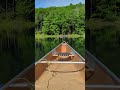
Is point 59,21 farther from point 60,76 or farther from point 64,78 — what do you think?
point 64,78

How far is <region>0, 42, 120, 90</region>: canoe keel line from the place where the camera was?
5.31 feet

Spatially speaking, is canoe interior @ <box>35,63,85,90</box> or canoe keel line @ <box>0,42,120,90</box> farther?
canoe interior @ <box>35,63,85,90</box>

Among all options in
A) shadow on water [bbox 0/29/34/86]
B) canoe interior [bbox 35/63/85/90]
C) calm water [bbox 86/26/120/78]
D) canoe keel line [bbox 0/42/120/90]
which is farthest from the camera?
calm water [bbox 86/26/120/78]

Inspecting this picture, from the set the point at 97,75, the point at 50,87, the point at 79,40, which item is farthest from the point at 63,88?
the point at 79,40

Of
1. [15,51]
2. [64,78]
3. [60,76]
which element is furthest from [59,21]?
[64,78]

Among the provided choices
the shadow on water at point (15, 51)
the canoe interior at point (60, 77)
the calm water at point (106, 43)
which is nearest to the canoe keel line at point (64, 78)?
the canoe interior at point (60, 77)

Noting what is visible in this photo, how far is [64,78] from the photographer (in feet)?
7.04

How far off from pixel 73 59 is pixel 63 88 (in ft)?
4.84

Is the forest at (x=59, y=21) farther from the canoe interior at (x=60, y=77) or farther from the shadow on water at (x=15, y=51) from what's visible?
the canoe interior at (x=60, y=77)

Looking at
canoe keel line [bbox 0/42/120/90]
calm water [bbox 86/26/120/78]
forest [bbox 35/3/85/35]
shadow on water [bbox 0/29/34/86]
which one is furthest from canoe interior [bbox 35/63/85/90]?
forest [bbox 35/3/85/35]

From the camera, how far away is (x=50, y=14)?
9680 mm

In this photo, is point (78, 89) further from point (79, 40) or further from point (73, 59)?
point (79, 40)

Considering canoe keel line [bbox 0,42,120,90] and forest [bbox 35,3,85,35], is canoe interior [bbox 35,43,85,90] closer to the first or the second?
canoe keel line [bbox 0,42,120,90]

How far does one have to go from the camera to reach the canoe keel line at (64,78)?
1.62 m
